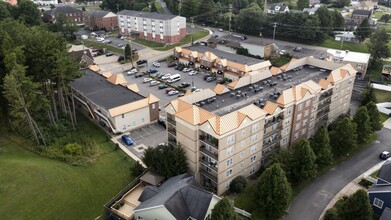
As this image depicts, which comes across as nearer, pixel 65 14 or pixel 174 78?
pixel 174 78

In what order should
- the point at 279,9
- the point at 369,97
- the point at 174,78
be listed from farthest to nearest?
the point at 279,9 → the point at 174,78 → the point at 369,97

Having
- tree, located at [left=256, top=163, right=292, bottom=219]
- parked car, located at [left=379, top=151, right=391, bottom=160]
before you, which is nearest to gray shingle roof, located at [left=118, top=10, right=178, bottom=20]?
parked car, located at [left=379, top=151, right=391, bottom=160]

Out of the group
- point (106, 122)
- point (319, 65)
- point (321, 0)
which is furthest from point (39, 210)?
point (321, 0)

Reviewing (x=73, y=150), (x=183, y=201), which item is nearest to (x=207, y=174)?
(x=183, y=201)

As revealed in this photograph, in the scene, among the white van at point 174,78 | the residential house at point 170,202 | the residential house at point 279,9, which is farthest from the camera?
the residential house at point 279,9

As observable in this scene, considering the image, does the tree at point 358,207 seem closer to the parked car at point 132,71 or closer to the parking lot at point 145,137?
the parking lot at point 145,137

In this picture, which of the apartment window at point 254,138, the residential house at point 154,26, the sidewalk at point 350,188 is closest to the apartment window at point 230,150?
the apartment window at point 254,138

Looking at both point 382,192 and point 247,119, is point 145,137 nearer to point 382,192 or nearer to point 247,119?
point 247,119
